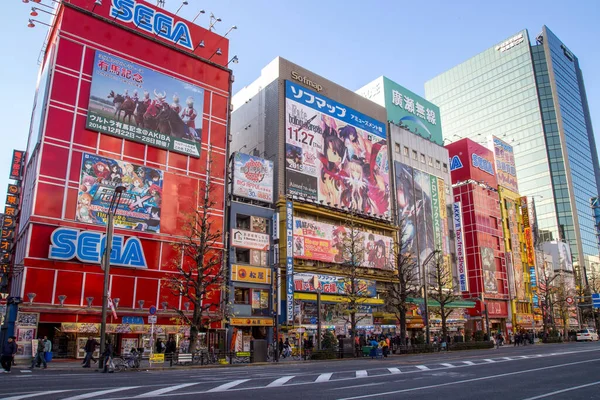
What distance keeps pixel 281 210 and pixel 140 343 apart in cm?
1916

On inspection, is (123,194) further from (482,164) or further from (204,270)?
(482,164)

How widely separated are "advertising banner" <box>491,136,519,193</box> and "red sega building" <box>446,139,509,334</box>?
333 cm

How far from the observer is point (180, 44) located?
44.8 metres

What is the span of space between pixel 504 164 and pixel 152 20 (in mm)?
68163

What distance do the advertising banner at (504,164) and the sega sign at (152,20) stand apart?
6060 centimetres

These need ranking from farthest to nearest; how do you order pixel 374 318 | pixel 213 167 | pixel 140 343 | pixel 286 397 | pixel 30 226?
pixel 374 318 < pixel 213 167 < pixel 140 343 < pixel 30 226 < pixel 286 397

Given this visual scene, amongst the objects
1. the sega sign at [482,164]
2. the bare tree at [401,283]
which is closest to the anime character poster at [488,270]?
the sega sign at [482,164]

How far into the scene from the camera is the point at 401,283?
138 feet

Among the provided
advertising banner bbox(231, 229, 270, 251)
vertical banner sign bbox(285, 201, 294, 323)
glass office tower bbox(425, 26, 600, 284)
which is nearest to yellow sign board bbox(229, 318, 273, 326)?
vertical banner sign bbox(285, 201, 294, 323)

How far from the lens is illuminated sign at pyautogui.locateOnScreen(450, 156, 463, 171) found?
258 ft

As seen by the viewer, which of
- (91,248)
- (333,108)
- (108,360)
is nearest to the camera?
(108,360)

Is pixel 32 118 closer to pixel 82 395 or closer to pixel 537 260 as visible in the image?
pixel 82 395

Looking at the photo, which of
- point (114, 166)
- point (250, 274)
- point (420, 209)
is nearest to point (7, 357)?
point (114, 166)

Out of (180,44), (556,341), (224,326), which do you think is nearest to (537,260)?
(556,341)
